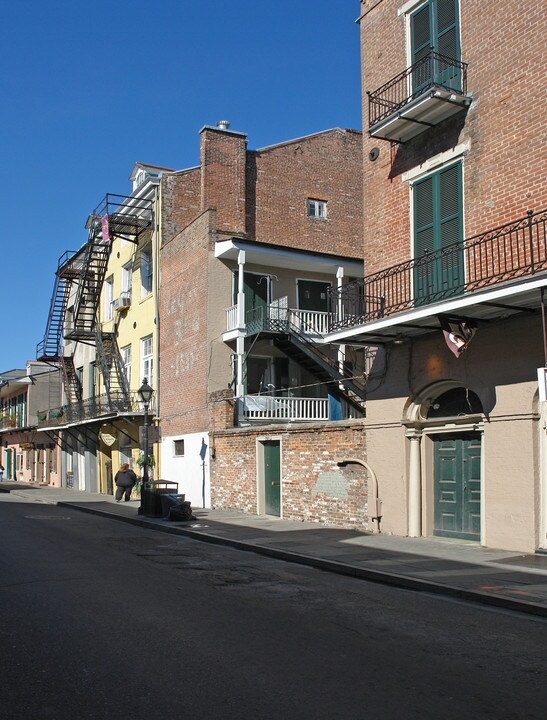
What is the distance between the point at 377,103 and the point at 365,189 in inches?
74.1

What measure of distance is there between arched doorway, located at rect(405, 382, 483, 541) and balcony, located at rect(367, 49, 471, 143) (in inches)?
Result: 194

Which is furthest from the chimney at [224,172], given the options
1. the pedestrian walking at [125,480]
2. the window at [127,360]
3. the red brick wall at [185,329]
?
the pedestrian walking at [125,480]

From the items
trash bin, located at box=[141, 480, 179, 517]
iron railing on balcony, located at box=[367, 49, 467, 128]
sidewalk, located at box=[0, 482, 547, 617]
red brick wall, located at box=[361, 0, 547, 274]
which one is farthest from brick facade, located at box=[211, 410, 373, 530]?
iron railing on balcony, located at box=[367, 49, 467, 128]

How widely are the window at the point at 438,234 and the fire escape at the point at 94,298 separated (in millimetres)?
16128

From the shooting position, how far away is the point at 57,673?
18.6 ft

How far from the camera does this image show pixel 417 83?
1465 centimetres

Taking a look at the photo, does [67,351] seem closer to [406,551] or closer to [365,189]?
[365,189]

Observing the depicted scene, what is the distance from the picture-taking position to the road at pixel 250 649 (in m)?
5.01

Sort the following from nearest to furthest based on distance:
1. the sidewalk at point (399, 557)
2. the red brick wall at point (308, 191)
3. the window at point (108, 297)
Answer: the sidewalk at point (399, 557) → the red brick wall at point (308, 191) → the window at point (108, 297)

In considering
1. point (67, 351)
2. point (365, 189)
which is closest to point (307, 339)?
point (365, 189)

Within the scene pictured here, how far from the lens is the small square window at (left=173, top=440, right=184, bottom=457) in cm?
2578

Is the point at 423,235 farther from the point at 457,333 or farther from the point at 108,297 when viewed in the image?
the point at 108,297

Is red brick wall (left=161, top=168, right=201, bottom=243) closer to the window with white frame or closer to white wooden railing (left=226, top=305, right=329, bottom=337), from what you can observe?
the window with white frame

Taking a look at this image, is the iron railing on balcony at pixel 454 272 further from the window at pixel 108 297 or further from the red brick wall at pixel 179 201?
the window at pixel 108 297
